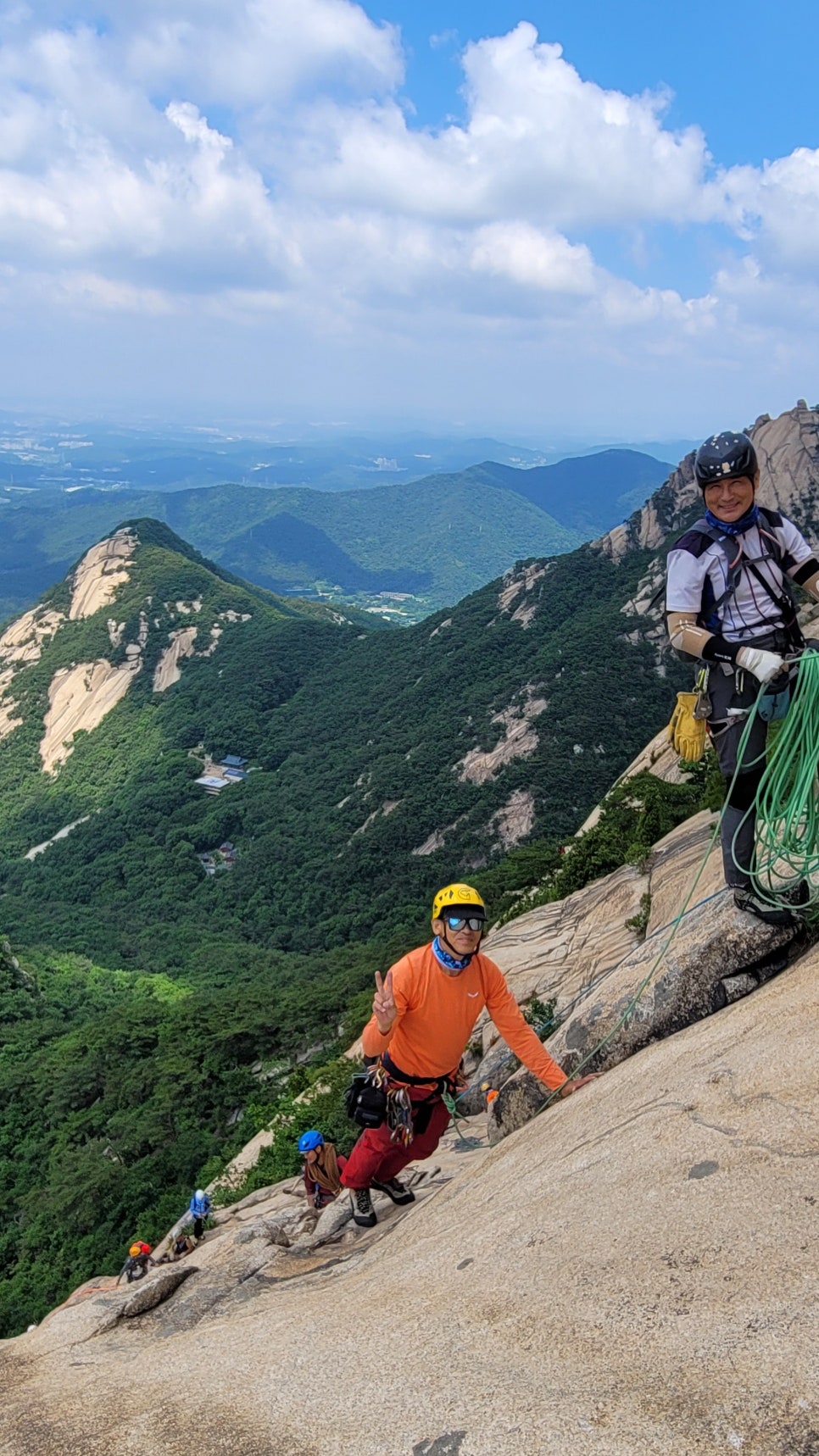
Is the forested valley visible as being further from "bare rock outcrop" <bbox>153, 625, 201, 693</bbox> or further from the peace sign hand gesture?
the peace sign hand gesture

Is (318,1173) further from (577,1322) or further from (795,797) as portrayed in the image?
(795,797)

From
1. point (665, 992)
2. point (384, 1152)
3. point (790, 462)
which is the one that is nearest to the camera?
point (665, 992)

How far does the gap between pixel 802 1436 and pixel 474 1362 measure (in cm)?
118

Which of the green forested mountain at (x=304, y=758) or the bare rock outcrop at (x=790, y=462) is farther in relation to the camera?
the bare rock outcrop at (x=790, y=462)

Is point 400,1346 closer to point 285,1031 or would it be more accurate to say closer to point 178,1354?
point 178,1354

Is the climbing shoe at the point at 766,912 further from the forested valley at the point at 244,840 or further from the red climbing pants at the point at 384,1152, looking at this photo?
the forested valley at the point at 244,840

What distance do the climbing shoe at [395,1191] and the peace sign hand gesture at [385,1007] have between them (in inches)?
72.5

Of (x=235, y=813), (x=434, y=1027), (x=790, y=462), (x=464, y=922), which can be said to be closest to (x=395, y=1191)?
(x=434, y=1027)

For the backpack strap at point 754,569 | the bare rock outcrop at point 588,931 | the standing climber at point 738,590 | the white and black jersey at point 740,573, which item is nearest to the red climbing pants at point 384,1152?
the bare rock outcrop at point 588,931

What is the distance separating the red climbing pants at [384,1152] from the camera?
555cm

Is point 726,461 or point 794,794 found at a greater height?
point 726,461

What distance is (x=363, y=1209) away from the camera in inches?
230

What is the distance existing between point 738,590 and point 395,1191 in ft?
15.3

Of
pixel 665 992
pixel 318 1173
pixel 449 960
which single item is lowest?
pixel 318 1173
